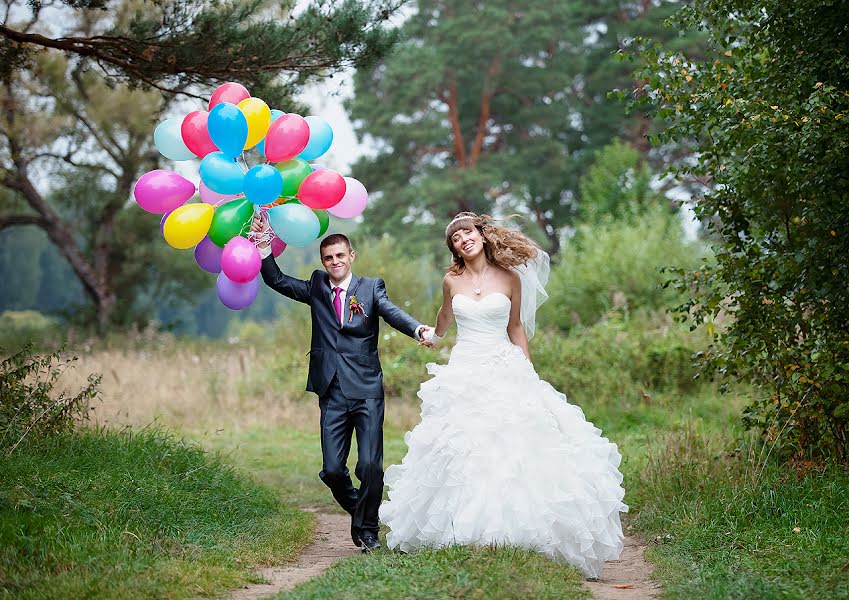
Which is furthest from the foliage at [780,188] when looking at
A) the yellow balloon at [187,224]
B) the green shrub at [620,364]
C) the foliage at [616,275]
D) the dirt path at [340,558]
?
the foliage at [616,275]

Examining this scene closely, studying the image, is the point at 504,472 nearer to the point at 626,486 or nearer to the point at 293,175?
the point at 293,175

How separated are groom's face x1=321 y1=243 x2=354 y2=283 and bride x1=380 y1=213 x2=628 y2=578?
701mm

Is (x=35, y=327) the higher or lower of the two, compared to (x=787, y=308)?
lower

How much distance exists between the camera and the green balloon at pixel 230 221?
591 cm

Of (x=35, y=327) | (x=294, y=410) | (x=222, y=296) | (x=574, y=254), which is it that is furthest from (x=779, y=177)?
(x=35, y=327)

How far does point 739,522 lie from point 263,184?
12.5 ft

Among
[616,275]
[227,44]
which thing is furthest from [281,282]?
[616,275]

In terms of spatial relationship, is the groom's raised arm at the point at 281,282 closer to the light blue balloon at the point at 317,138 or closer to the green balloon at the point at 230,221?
the green balloon at the point at 230,221

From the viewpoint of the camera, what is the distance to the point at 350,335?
603cm

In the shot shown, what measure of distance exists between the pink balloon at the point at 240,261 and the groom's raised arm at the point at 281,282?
1.13 ft

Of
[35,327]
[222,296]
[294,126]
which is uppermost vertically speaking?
[294,126]

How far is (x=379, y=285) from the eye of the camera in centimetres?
621

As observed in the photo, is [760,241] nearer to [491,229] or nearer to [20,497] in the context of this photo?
[491,229]

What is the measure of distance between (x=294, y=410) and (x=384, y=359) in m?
2.03
